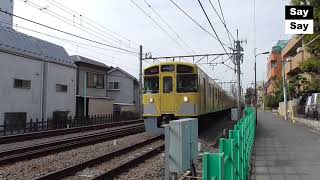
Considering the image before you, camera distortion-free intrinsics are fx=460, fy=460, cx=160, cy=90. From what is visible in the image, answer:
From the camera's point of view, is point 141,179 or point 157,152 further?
point 157,152

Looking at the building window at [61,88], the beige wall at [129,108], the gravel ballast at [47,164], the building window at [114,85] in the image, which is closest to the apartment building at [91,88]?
the building window at [114,85]

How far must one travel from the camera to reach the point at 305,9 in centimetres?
1852

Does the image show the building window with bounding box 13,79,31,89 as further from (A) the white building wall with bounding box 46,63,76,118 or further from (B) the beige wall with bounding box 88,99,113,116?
(B) the beige wall with bounding box 88,99,113,116

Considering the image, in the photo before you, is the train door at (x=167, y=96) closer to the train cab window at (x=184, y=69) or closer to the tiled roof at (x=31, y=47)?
the train cab window at (x=184, y=69)

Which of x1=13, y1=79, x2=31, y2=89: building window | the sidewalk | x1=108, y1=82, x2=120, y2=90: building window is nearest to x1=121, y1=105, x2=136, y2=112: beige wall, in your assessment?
x1=108, y1=82, x2=120, y2=90: building window

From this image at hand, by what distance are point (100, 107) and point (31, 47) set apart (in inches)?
504

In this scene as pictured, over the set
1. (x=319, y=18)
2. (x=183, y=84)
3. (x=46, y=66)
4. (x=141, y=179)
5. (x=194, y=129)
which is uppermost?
(x=319, y=18)

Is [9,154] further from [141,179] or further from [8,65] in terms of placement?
[8,65]

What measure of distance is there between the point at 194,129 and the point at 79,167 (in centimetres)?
325

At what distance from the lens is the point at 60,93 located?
34.2m

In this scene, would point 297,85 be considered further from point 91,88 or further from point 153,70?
point 153,70

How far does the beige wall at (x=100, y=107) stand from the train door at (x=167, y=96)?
22.8 metres

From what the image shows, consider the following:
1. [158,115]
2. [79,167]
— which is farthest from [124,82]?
[79,167]

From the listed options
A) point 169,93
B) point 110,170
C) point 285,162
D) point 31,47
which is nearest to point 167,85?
point 169,93
